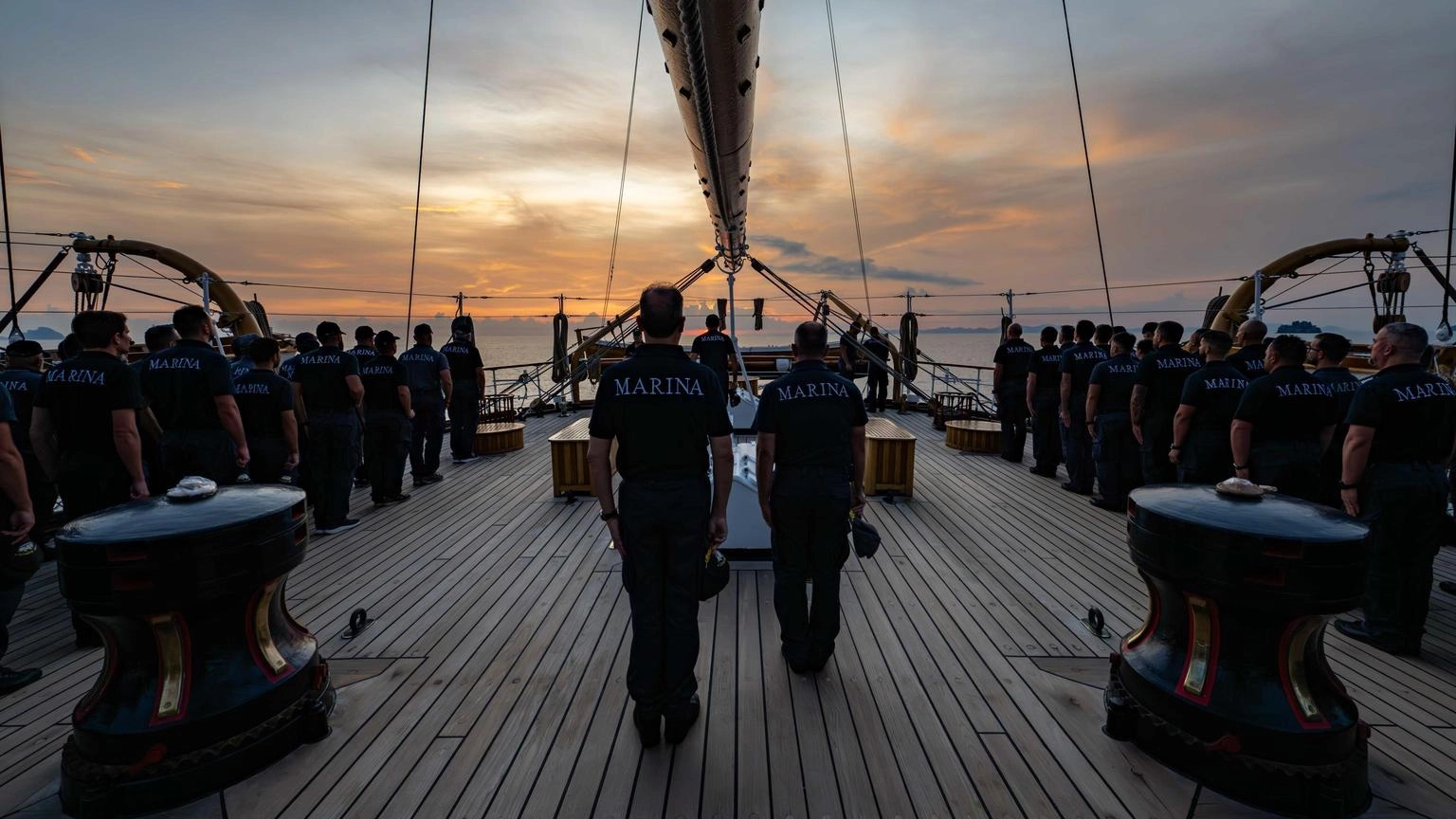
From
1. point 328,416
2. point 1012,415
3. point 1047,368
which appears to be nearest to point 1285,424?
point 1047,368

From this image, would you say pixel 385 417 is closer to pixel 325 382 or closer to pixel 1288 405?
pixel 325 382

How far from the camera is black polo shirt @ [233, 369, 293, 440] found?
16.4ft

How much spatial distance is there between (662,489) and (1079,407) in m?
6.29

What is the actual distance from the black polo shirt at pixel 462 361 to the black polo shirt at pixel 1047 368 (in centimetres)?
742

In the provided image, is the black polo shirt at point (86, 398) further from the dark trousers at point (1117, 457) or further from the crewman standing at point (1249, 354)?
the crewman standing at point (1249, 354)

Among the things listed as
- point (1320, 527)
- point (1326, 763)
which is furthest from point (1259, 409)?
point (1326, 763)

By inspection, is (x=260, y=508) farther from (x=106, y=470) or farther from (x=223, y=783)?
(x=106, y=470)

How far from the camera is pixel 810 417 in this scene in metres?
3.10

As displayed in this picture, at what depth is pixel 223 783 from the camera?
7.97 ft

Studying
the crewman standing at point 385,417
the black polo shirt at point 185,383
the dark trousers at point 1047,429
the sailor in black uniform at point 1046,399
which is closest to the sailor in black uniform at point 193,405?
the black polo shirt at point 185,383

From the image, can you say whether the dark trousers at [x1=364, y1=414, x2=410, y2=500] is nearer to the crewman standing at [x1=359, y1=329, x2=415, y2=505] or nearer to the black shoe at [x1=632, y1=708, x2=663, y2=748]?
the crewman standing at [x1=359, y1=329, x2=415, y2=505]

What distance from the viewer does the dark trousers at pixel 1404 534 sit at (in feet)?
11.0

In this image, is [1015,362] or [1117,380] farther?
[1015,362]

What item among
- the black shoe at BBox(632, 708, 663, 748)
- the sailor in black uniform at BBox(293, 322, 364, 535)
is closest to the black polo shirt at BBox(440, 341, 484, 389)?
the sailor in black uniform at BBox(293, 322, 364, 535)
